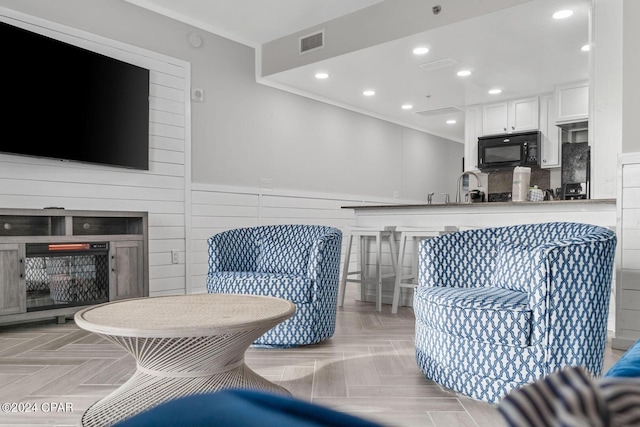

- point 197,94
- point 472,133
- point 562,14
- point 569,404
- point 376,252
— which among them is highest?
point 562,14

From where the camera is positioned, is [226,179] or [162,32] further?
[226,179]

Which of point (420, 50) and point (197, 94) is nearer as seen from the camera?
point (420, 50)

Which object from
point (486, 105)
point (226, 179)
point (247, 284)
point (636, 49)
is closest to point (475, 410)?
point (247, 284)

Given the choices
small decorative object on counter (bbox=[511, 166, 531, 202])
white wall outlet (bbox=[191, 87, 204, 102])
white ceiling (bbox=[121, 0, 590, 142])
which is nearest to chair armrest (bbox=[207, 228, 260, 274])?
white wall outlet (bbox=[191, 87, 204, 102])

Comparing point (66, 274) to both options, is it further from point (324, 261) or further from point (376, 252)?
point (376, 252)

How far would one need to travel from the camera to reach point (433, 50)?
15.3ft

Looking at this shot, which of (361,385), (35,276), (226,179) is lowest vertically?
(361,385)

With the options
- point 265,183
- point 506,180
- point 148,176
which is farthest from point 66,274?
point 506,180

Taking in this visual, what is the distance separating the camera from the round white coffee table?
1.75 metres

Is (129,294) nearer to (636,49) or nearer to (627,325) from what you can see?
(627,325)

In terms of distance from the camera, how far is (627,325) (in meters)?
3.02

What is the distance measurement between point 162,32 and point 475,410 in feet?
14.1

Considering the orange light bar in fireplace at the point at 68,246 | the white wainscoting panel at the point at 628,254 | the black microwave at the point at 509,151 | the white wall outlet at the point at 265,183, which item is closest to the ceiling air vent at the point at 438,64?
the black microwave at the point at 509,151

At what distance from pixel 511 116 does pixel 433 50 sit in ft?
7.41
